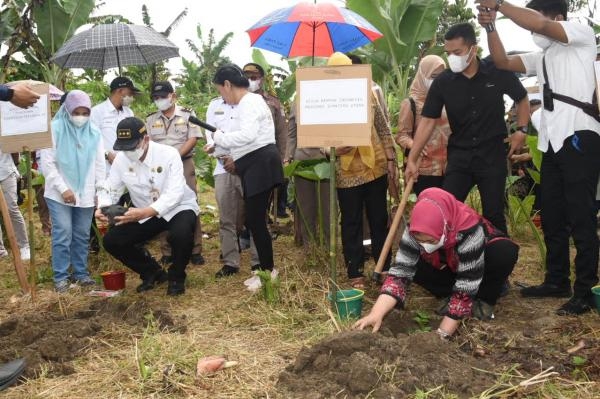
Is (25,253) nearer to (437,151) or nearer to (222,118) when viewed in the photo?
(222,118)

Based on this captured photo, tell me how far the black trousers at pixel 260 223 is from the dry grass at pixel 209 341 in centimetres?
20

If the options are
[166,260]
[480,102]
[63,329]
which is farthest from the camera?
[166,260]

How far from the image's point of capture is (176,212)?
4.70 metres

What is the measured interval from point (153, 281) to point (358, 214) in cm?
181

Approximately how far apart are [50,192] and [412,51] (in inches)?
A: 206

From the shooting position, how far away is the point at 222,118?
5.19 metres

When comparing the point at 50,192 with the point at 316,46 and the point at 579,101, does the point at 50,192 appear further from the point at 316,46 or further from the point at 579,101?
the point at 579,101

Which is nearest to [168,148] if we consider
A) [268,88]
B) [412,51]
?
[268,88]

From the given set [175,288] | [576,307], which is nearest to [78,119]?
[175,288]

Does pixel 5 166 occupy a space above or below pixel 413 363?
above

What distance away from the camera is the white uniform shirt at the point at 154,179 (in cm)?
464

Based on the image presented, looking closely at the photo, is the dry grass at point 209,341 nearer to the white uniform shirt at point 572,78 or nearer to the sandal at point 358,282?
the sandal at point 358,282

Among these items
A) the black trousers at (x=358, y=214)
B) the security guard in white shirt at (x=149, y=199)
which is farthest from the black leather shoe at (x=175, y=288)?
the black trousers at (x=358, y=214)

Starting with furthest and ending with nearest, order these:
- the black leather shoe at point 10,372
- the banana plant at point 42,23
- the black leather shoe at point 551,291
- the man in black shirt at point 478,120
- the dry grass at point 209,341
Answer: the banana plant at point 42,23
the black leather shoe at point 551,291
the man in black shirt at point 478,120
the black leather shoe at point 10,372
the dry grass at point 209,341
